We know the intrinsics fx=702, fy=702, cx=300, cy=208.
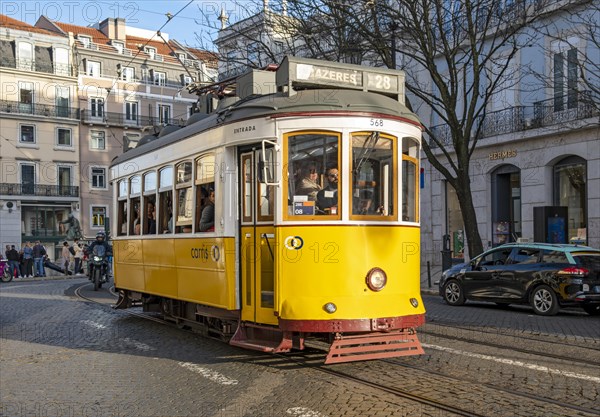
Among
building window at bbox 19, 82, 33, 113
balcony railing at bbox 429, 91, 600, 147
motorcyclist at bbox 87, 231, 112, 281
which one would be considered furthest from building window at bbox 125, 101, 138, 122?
motorcyclist at bbox 87, 231, 112, 281

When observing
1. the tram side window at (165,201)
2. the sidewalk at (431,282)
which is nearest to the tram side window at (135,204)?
the tram side window at (165,201)

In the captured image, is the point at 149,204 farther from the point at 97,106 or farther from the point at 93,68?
the point at 93,68

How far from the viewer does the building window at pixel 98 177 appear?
5641 cm

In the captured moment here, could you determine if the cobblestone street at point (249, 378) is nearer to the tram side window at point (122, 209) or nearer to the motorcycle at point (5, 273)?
the tram side window at point (122, 209)

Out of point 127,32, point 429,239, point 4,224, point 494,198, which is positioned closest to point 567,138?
point 494,198

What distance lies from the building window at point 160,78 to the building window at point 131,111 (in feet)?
9.02

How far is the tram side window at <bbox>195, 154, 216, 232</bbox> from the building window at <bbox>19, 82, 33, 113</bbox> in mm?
48934

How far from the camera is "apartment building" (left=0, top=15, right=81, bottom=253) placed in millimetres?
52531

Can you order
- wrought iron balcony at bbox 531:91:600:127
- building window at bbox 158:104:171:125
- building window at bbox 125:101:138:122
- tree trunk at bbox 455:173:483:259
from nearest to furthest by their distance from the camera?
1. tree trunk at bbox 455:173:483:259
2. wrought iron balcony at bbox 531:91:600:127
3. building window at bbox 125:101:138:122
4. building window at bbox 158:104:171:125

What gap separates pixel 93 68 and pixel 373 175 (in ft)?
175

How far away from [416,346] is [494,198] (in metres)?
19.6

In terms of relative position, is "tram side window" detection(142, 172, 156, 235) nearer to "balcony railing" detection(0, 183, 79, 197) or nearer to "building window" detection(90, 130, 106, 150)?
"balcony railing" detection(0, 183, 79, 197)

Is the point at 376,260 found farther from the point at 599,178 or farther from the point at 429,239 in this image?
the point at 429,239

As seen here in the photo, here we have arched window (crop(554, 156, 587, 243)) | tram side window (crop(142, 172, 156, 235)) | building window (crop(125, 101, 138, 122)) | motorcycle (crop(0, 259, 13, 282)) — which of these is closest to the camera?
tram side window (crop(142, 172, 156, 235))
